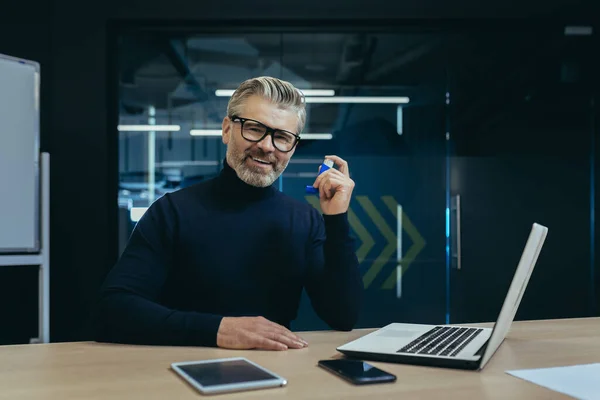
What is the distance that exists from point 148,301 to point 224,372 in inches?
20.9

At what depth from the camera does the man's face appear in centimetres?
177

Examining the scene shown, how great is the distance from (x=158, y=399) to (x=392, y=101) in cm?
342

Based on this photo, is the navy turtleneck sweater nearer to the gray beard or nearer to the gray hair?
the gray beard

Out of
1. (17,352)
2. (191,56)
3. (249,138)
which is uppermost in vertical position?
(191,56)

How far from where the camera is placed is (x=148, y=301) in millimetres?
1488

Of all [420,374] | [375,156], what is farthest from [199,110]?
[420,374]

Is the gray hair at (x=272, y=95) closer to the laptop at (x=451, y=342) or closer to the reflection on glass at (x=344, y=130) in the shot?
the laptop at (x=451, y=342)

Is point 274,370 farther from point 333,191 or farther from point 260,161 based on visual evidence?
point 260,161

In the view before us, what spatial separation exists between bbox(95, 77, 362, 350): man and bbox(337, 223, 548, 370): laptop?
14.7 inches

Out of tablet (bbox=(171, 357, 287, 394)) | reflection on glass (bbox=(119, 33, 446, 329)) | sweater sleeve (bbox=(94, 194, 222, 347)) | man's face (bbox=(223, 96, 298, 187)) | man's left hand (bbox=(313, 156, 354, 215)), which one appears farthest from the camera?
reflection on glass (bbox=(119, 33, 446, 329))

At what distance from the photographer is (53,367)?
1125 millimetres

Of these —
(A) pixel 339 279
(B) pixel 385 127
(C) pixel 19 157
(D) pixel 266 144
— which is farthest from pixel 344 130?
(A) pixel 339 279

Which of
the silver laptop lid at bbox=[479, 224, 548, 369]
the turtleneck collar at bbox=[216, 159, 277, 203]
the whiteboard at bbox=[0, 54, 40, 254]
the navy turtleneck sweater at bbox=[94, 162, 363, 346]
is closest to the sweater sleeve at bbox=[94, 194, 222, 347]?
the navy turtleneck sweater at bbox=[94, 162, 363, 346]

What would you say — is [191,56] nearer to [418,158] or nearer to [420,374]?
[418,158]
